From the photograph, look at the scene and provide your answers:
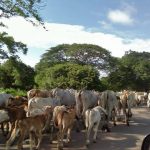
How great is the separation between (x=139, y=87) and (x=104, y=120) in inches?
2105

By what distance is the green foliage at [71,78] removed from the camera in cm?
4641

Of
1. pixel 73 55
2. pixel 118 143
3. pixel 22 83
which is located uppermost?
pixel 73 55

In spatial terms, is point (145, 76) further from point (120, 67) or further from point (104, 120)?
point (104, 120)

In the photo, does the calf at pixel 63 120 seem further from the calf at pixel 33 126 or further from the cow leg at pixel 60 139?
the calf at pixel 33 126

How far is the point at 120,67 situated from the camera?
208ft

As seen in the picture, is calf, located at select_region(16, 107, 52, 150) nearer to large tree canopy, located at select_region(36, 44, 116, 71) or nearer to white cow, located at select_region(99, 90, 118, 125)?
white cow, located at select_region(99, 90, 118, 125)

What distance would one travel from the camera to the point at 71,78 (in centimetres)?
4694

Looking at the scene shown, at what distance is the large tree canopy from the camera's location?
59.2 meters

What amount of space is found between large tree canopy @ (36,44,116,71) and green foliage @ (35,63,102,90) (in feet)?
34.2

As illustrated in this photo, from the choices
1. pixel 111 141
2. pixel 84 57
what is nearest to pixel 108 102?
pixel 111 141

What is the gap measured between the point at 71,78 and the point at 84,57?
13.0 m

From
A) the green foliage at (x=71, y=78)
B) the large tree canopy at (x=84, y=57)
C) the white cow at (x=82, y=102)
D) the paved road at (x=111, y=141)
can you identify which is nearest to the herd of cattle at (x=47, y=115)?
the white cow at (x=82, y=102)

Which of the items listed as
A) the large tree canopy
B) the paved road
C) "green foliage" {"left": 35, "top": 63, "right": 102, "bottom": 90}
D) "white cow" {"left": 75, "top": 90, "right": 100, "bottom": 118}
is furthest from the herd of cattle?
the large tree canopy

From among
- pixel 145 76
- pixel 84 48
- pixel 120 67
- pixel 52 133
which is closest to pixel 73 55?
pixel 84 48
